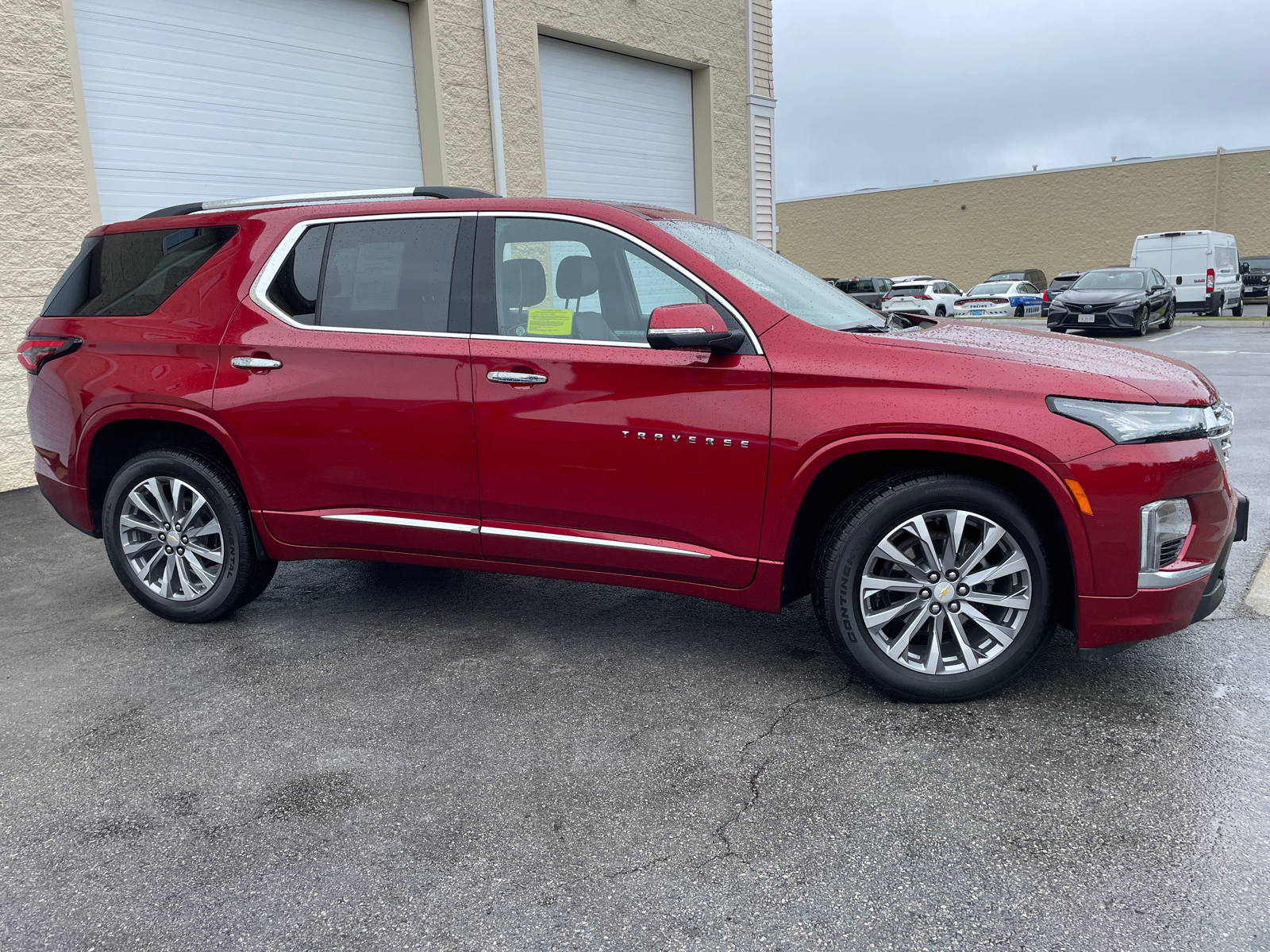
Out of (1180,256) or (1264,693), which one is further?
(1180,256)

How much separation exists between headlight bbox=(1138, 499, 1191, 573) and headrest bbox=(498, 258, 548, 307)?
2.26 metres

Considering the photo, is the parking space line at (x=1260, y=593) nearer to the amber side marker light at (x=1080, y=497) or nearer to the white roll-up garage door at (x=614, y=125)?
the amber side marker light at (x=1080, y=497)

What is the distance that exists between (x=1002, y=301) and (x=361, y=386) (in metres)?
29.4

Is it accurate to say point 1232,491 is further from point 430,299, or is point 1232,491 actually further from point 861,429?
point 430,299

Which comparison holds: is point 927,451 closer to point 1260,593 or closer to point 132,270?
point 1260,593

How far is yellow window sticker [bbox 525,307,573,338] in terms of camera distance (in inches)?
145

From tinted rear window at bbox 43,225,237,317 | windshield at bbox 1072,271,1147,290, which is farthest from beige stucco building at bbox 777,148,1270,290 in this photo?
tinted rear window at bbox 43,225,237,317

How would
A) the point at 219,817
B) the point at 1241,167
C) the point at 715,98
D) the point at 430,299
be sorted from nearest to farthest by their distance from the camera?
1. the point at 219,817
2. the point at 430,299
3. the point at 715,98
4. the point at 1241,167

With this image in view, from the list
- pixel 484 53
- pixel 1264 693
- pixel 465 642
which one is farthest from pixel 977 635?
pixel 484 53

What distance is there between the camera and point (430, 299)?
3.90 meters

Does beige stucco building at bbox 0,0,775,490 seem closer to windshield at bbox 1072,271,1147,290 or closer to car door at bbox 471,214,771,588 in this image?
car door at bbox 471,214,771,588

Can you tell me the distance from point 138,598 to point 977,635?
3645mm

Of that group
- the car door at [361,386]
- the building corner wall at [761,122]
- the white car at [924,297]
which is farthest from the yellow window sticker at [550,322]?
the white car at [924,297]

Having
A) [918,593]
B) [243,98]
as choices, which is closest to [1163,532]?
[918,593]
